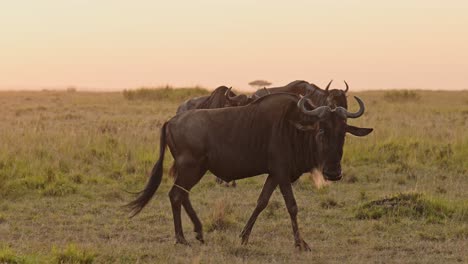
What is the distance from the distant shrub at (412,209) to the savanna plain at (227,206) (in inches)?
0.5

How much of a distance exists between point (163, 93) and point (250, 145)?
26250mm

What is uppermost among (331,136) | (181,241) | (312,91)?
(312,91)

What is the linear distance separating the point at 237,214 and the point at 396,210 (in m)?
1.95

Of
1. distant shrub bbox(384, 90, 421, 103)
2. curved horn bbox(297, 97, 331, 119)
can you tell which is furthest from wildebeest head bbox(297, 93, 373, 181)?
distant shrub bbox(384, 90, 421, 103)

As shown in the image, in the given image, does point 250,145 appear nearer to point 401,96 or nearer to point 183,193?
point 183,193

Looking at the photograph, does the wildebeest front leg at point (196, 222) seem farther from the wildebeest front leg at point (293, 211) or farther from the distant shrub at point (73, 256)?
the distant shrub at point (73, 256)

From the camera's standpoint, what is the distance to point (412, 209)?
8.54 m

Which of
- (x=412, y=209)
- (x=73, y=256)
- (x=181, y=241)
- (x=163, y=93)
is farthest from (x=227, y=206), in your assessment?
(x=163, y=93)

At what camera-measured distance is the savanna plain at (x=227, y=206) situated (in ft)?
22.1

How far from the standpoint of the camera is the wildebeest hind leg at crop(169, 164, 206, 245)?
6.89 meters

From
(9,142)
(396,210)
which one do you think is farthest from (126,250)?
(9,142)

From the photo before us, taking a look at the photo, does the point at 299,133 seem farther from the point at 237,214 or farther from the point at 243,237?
the point at 237,214

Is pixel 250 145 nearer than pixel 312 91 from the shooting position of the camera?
Yes

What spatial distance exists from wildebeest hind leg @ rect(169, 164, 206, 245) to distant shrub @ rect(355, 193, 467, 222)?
239cm
